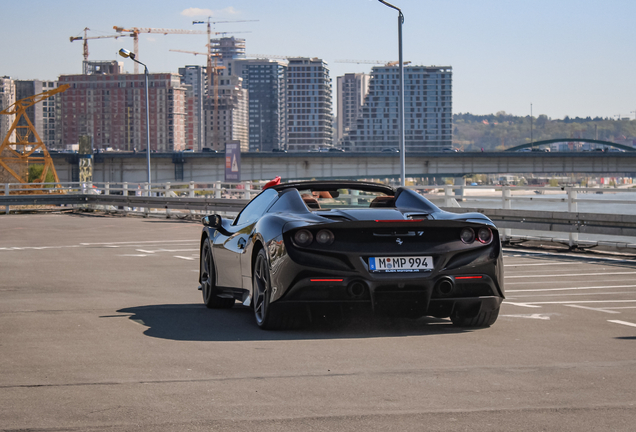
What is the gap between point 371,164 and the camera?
84500 millimetres

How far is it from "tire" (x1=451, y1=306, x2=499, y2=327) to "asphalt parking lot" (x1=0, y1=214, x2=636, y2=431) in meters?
0.10

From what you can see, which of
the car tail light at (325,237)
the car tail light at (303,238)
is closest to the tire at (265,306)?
the car tail light at (303,238)

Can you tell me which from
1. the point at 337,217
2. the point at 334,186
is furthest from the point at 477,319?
the point at 334,186

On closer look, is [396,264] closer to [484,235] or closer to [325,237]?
[325,237]

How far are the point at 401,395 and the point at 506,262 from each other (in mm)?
10045

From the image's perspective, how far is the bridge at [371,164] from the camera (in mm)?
84125

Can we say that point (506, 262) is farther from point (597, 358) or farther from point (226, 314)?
point (597, 358)

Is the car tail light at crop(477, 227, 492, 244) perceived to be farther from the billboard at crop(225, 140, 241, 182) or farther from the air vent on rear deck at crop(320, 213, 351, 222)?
the billboard at crop(225, 140, 241, 182)

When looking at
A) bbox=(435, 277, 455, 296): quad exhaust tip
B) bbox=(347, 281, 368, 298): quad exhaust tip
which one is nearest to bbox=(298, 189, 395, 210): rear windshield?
bbox=(347, 281, 368, 298): quad exhaust tip

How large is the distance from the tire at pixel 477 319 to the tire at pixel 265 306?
4.26 ft

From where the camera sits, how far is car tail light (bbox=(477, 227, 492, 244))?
686 cm

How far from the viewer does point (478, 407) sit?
443 centimetres

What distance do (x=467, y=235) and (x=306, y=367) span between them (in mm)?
1909

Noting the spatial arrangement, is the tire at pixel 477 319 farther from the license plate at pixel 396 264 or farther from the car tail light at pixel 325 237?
the car tail light at pixel 325 237
